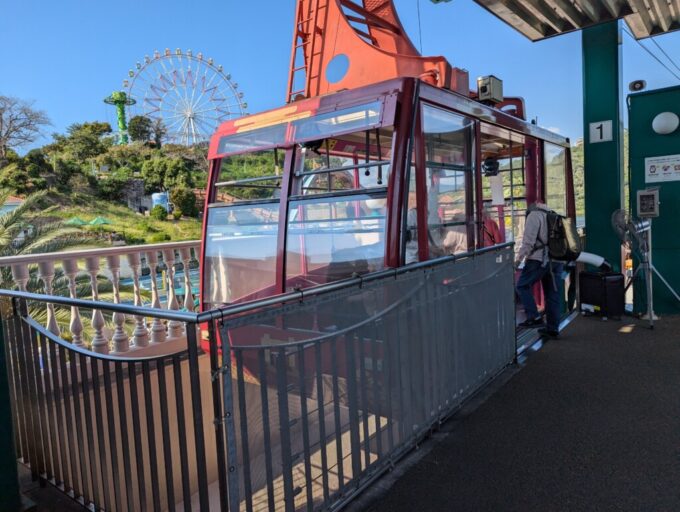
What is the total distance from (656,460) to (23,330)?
3513mm

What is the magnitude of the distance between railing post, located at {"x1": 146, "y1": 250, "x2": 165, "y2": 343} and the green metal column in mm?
5780

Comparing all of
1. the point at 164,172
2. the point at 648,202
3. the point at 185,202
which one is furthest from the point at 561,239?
the point at 164,172

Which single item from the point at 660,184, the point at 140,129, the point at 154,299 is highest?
the point at 140,129

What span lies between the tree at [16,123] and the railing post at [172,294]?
1846 inches

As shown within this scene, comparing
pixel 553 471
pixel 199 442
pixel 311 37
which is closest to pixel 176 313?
pixel 199 442

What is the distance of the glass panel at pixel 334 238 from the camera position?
3.61 m

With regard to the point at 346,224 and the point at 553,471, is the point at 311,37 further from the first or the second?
the point at 553,471

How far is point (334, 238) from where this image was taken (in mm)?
3859

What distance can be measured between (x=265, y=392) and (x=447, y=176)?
8.84 ft

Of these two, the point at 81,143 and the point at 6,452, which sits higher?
the point at 81,143

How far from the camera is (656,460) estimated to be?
2.67 metres

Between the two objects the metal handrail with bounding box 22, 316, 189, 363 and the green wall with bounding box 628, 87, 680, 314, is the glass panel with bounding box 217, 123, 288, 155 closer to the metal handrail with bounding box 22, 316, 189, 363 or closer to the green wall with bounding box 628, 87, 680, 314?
the metal handrail with bounding box 22, 316, 189, 363

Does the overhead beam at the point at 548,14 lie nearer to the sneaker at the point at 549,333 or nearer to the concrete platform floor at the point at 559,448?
the sneaker at the point at 549,333

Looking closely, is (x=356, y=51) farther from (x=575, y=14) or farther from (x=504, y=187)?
(x=575, y=14)
